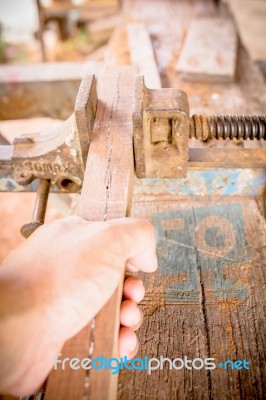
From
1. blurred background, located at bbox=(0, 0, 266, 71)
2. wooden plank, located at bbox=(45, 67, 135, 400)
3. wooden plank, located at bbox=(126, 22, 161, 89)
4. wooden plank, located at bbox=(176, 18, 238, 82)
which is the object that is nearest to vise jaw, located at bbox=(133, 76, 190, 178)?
wooden plank, located at bbox=(45, 67, 135, 400)

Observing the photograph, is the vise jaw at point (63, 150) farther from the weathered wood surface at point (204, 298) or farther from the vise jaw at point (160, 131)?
the weathered wood surface at point (204, 298)

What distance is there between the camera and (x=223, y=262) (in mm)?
1571

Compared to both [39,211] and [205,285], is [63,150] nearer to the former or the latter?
[39,211]

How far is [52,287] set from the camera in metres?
0.88

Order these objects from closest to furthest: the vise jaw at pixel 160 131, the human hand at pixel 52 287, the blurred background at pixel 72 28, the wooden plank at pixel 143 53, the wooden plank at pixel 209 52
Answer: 1. the human hand at pixel 52 287
2. the vise jaw at pixel 160 131
3. the wooden plank at pixel 143 53
4. the wooden plank at pixel 209 52
5. the blurred background at pixel 72 28

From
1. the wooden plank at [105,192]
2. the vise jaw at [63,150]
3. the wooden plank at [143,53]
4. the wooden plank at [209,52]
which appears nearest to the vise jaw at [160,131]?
the wooden plank at [105,192]

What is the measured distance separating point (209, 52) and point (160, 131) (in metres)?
1.71

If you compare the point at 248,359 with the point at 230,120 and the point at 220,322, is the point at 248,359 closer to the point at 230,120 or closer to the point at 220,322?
the point at 220,322

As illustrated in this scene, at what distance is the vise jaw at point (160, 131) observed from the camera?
4.49 ft

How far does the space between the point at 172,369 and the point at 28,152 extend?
111cm

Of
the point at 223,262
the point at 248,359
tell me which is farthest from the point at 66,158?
the point at 248,359

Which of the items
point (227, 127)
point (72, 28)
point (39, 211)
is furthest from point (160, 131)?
point (72, 28)

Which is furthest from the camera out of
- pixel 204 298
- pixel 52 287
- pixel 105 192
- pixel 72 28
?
pixel 72 28

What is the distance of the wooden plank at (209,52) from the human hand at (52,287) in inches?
74.9
